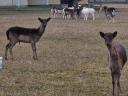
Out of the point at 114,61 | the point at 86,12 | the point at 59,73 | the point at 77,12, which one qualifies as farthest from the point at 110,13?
the point at 114,61

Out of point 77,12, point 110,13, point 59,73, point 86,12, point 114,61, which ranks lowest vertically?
point 77,12

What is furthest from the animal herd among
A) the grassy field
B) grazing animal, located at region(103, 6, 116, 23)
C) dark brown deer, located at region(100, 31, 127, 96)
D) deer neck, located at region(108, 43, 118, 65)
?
deer neck, located at region(108, 43, 118, 65)

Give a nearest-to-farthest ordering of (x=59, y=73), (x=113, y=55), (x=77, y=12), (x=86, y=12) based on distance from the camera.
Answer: (x=113, y=55)
(x=59, y=73)
(x=86, y=12)
(x=77, y=12)

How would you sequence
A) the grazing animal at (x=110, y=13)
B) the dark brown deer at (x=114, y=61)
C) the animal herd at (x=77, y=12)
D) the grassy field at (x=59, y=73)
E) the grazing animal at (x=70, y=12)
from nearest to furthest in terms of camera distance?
the dark brown deer at (x=114, y=61) < the grassy field at (x=59, y=73) < the grazing animal at (x=110, y=13) < the animal herd at (x=77, y=12) < the grazing animal at (x=70, y=12)

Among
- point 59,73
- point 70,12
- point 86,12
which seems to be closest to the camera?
point 59,73

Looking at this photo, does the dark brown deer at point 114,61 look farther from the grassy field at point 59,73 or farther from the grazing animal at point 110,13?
the grazing animal at point 110,13

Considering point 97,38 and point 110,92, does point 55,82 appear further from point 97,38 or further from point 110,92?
point 97,38

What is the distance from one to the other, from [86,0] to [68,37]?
6207 cm

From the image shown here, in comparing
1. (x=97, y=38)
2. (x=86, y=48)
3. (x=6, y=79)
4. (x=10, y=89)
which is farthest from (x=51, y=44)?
(x=10, y=89)

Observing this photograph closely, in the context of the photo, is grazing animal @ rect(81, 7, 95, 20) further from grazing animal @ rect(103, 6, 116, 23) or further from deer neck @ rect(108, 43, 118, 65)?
deer neck @ rect(108, 43, 118, 65)

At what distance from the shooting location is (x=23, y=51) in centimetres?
2034

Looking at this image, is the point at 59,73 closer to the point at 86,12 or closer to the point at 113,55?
the point at 113,55

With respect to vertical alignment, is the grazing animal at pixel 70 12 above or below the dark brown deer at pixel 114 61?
below

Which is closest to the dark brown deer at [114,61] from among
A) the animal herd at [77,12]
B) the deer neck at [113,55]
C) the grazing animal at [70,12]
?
the deer neck at [113,55]
